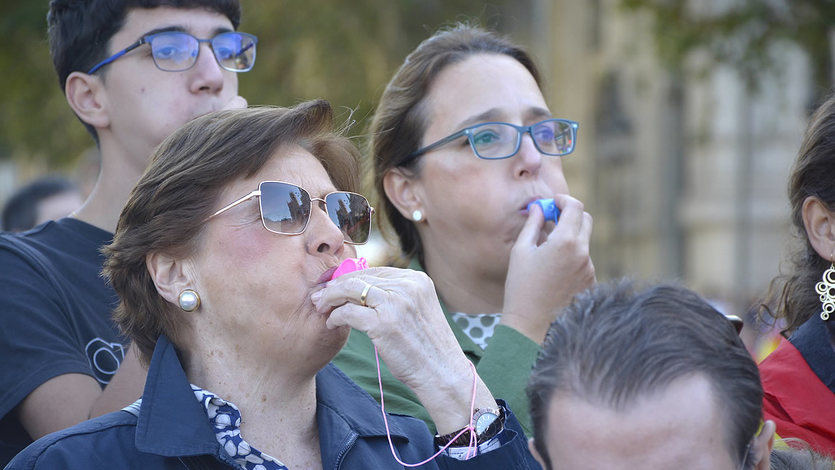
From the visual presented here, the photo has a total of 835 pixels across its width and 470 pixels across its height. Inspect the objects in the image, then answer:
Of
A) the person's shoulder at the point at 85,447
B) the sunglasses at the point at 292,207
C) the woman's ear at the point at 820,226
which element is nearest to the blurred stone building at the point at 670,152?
the woman's ear at the point at 820,226

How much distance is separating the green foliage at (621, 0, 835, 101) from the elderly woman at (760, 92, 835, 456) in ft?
18.2

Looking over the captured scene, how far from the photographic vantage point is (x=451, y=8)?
14625 millimetres

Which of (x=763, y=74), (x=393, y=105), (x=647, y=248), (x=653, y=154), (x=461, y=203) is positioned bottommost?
(x=647, y=248)

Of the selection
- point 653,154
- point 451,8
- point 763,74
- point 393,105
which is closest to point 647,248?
point 653,154

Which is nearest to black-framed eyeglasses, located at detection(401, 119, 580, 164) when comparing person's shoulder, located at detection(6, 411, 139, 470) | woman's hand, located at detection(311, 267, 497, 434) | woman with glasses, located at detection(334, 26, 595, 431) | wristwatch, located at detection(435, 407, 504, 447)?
woman with glasses, located at detection(334, 26, 595, 431)

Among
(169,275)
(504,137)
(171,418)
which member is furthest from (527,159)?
(171,418)

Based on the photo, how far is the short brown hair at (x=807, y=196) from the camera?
301 cm

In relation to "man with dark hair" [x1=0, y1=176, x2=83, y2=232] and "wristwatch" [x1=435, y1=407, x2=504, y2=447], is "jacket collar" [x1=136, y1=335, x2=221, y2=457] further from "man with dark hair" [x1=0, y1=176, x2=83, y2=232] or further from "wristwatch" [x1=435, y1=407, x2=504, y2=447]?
"man with dark hair" [x1=0, y1=176, x2=83, y2=232]

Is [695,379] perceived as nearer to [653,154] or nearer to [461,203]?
[461,203]

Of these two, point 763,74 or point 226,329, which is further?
point 763,74

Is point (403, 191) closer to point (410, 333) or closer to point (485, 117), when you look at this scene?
point (485, 117)

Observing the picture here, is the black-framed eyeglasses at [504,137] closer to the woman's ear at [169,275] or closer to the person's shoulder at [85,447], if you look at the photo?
the woman's ear at [169,275]

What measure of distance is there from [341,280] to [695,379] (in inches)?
35.0

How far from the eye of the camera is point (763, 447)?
2.16 metres
